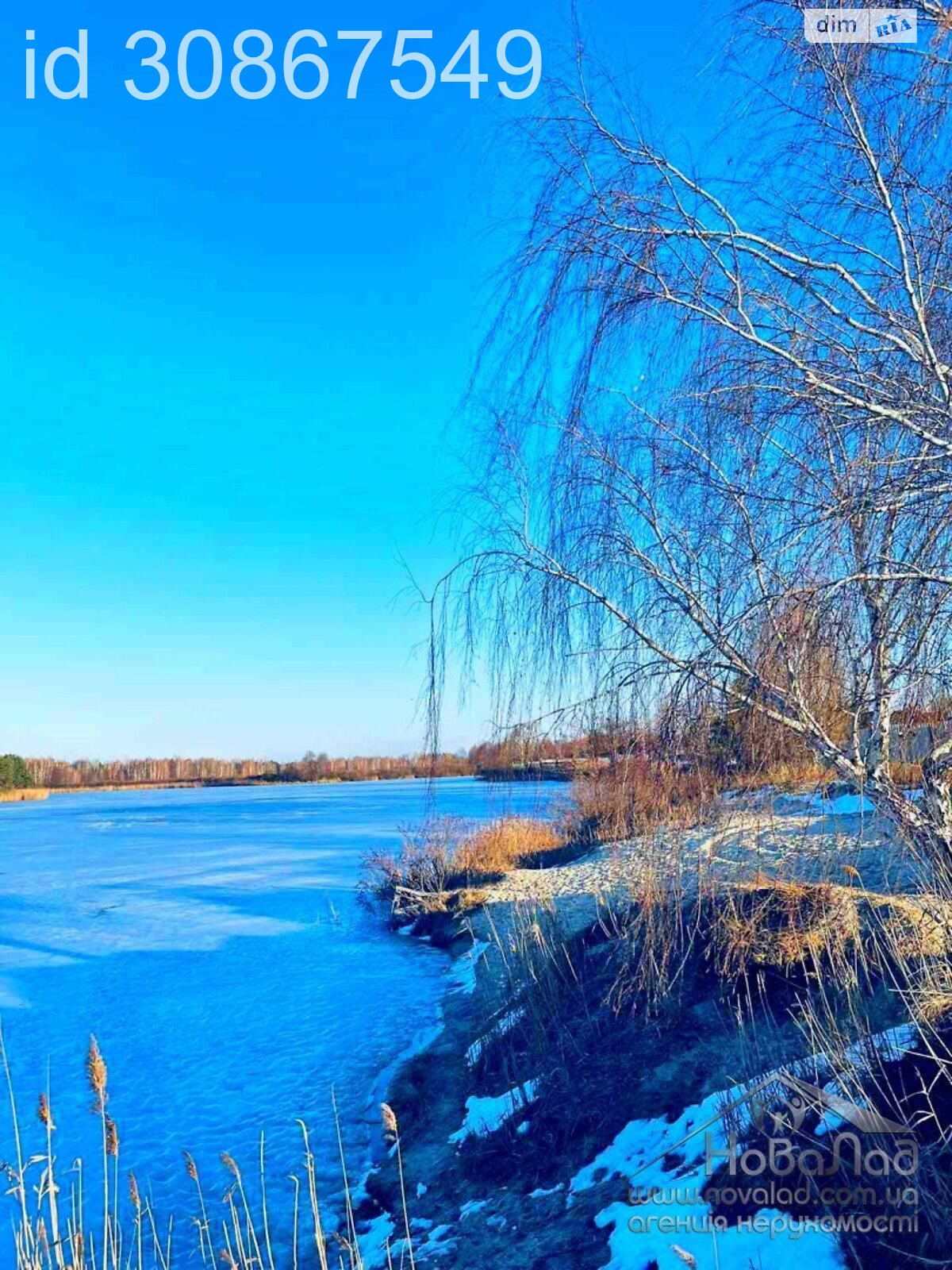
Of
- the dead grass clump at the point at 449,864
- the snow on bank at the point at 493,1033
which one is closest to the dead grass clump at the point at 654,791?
the snow on bank at the point at 493,1033

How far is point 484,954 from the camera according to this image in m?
9.74

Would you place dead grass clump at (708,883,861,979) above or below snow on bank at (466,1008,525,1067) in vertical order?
above

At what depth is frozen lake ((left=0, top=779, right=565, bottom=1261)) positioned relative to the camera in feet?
19.3

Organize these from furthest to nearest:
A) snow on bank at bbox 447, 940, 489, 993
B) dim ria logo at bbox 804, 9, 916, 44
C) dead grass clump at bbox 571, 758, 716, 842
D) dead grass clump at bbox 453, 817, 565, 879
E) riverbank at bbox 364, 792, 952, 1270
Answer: dead grass clump at bbox 453, 817, 565, 879, snow on bank at bbox 447, 940, 489, 993, riverbank at bbox 364, 792, 952, 1270, dead grass clump at bbox 571, 758, 716, 842, dim ria logo at bbox 804, 9, 916, 44

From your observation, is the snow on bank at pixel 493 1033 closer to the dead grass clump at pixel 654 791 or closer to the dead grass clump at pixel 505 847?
the dead grass clump at pixel 654 791

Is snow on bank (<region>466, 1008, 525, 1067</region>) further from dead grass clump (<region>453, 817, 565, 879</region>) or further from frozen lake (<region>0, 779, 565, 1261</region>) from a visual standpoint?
dead grass clump (<region>453, 817, 565, 879</region>)

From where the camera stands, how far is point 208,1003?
9172 millimetres

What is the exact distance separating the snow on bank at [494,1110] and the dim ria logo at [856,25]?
17.2ft

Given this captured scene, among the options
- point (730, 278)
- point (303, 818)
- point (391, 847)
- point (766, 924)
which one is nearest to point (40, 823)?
point (303, 818)

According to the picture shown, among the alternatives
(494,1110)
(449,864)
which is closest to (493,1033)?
(494,1110)

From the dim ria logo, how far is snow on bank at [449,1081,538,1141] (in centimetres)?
523

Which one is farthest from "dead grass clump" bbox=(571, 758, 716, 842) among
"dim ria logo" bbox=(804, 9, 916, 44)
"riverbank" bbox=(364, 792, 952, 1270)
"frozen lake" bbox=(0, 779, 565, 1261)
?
"dim ria logo" bbox=(804, 9, 916, 44)

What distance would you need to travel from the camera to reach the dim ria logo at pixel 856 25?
2574mm

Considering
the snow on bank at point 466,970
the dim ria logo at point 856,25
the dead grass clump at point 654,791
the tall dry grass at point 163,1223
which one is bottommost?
the snow on bank at point 466,970
